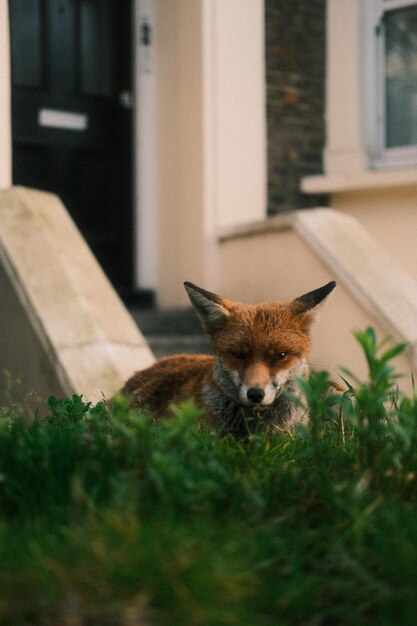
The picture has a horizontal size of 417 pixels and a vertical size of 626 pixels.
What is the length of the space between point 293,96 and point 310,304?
5252mm

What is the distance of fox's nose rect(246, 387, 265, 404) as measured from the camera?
Result: 3.26 m

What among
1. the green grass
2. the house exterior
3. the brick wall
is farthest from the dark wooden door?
the green grass

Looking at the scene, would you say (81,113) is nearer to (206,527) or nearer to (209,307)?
(209,307)

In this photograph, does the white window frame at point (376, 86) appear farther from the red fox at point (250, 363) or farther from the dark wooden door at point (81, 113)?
the red fox at point (250, 363)

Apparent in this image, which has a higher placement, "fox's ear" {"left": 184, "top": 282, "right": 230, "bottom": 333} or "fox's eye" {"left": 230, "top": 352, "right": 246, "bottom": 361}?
"fox's ear" {"left": 184, "top": 282, "right": 230, "bottom": 333}

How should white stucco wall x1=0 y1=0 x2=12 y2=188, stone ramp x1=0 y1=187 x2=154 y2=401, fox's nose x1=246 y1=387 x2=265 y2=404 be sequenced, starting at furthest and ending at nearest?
1. white stucco wall x1=0 y1=0 x2=12 y2=188
2. stone ramp x1=0 y1=187 x2=154 y2=401
3. fox's nose x1=246 y1=387 x2=265 y2=404

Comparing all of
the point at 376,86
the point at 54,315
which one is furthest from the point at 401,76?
the point at 54,315

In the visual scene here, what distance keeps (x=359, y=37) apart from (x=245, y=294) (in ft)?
10.2

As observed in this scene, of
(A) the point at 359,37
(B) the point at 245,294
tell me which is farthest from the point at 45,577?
(A) the point at 359,37

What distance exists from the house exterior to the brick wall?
2 centimetres

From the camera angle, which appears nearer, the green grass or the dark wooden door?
the green grass

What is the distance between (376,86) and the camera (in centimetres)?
864

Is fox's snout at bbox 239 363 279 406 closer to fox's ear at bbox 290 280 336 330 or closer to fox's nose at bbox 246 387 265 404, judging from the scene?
fox's nose at bbox 246 387 265 404

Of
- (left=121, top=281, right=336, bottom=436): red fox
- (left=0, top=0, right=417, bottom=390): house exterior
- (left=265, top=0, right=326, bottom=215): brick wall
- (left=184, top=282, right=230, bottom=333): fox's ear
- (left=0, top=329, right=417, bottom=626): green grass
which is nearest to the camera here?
(left=0, top=329, right=417, bottom=626): green grass
